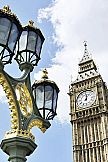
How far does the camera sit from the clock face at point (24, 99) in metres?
5.74

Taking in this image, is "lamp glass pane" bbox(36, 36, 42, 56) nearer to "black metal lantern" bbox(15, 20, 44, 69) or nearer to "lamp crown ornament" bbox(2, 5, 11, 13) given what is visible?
"black metal lantern" bbox(15, 20, 44, 69)

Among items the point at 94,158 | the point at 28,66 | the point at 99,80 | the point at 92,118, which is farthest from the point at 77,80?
the point at 28,66

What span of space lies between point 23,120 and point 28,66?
1246 mm

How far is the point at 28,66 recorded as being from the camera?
643 centimetres

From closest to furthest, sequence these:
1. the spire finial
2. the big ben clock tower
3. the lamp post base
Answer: the lamp post base, the spire finial, the big ben clock tower

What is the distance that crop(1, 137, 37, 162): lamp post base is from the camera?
5.14 metres

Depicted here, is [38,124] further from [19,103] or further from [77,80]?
[77,80]

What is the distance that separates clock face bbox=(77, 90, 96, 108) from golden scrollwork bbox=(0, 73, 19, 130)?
46692 millimetres

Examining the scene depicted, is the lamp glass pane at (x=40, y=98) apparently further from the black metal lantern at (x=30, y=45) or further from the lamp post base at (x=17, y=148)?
the lamp post base at (x=17, y=148)

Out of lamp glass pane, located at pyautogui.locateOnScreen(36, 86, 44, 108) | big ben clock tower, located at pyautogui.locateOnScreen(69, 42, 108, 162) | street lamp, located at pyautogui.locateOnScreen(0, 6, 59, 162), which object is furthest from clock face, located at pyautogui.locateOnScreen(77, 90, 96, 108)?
lamp glass pane, located at pyautogui.locateOnScreen(36, 86, 44, 108)

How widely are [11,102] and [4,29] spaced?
118 centimetres

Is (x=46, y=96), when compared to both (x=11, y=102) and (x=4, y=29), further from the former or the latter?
(x=4, y=29)

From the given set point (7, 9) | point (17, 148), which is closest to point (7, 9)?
point (7, 9)

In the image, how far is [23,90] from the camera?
5.99 meters
